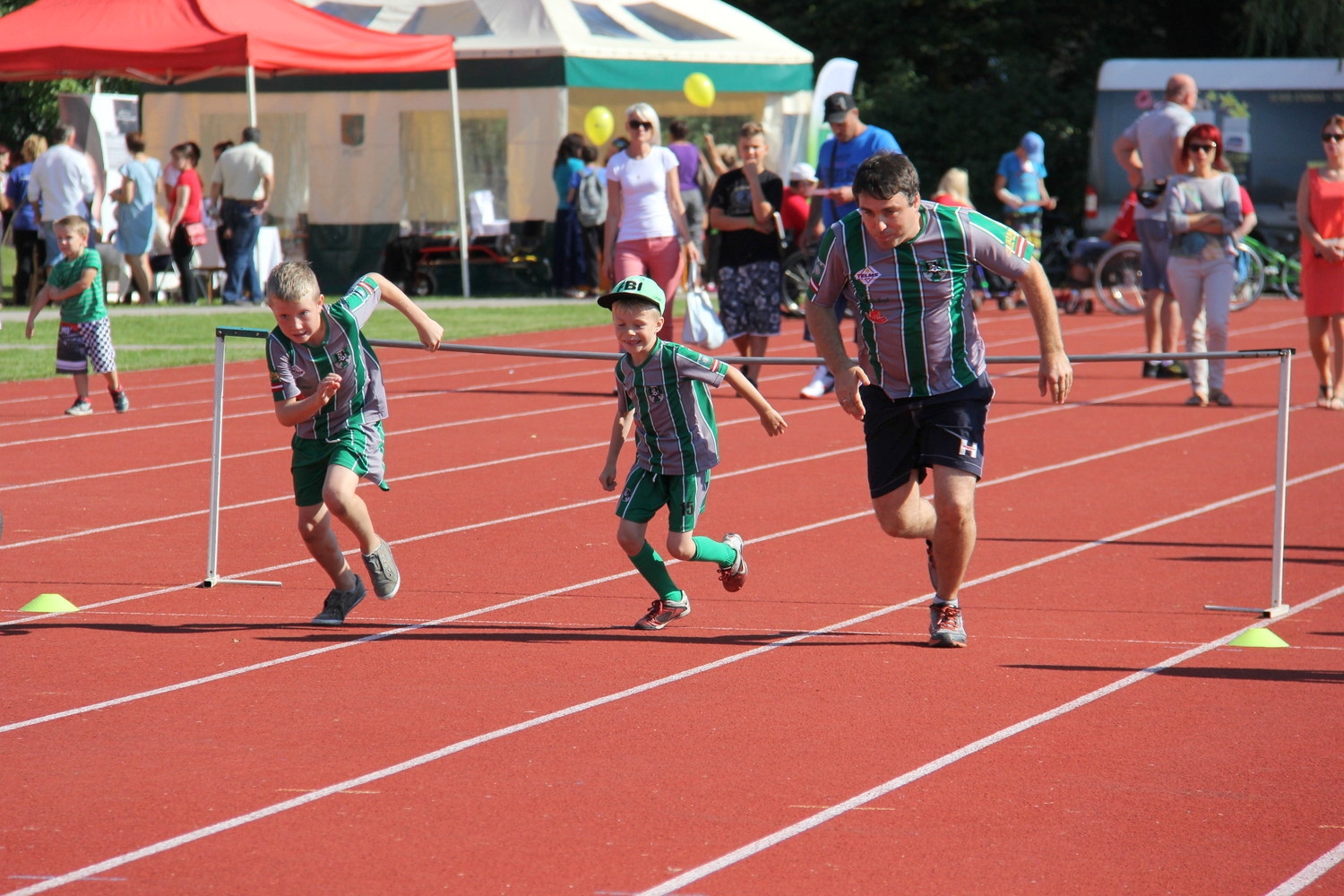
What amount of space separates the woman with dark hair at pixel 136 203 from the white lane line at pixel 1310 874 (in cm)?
1916

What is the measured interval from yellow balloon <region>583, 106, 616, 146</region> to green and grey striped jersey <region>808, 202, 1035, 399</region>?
59.6ft

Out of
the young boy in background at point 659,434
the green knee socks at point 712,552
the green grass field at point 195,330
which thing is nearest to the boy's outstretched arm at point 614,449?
the young boy in background at point 659,434

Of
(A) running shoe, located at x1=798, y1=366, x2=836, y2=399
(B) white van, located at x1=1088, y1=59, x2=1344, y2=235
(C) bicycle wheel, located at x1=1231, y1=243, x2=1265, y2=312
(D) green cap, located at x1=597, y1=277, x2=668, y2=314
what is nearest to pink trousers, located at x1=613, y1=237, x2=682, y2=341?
(A) running shoe, located at x1=798, y1=366, x2=836, y2=399

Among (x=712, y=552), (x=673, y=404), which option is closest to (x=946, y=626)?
(x=712, y=552)

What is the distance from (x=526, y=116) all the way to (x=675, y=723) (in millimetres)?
19463

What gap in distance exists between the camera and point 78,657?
623cm

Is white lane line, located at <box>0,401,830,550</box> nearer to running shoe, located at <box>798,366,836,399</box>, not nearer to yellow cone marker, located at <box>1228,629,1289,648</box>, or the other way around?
running shoe, located at <box>798,366,836,399</box>

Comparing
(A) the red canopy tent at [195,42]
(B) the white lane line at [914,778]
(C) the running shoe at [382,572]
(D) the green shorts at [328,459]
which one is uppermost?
(A) the red canopy tent at [195,42]

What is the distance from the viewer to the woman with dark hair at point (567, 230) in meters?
23.0

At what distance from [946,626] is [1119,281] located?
16.4 m

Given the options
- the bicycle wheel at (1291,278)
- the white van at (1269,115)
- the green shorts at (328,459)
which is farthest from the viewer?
the white van at (1269,115)

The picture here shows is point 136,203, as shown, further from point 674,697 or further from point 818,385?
point 674,697

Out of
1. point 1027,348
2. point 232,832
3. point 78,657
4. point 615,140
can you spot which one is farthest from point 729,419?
point 615,140

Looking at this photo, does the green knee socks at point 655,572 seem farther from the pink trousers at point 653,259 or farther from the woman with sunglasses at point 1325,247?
the woman with sunglasses at point 1325,247
